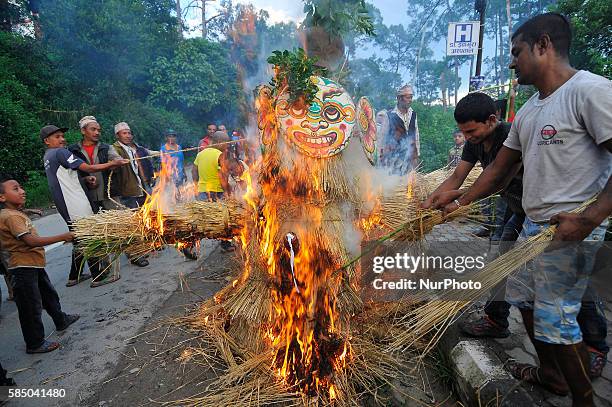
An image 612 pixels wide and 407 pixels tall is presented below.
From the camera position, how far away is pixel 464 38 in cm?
812

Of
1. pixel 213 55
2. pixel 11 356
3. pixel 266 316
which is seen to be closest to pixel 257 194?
pixel 266 316

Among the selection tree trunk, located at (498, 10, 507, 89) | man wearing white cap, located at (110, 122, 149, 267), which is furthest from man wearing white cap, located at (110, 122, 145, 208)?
tree trunk, located at (498, 10, 507, 89)

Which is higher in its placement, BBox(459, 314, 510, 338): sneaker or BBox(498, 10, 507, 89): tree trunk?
BBox(498, 10, 507, 89): tree trunk

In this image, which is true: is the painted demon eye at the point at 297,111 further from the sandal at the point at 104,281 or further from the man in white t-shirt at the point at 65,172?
the sandal at the point at 104,281

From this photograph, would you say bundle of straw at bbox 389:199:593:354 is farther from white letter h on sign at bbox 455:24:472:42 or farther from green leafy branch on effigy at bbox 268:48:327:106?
white letter h on sign at bbox 455:24:472:42

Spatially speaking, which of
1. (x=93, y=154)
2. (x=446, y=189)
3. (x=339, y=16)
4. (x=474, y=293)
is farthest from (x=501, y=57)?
(x=474, y=293)

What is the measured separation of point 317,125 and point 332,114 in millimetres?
157

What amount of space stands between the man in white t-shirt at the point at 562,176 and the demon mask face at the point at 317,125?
3.85 feet

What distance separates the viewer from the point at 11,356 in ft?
11.0

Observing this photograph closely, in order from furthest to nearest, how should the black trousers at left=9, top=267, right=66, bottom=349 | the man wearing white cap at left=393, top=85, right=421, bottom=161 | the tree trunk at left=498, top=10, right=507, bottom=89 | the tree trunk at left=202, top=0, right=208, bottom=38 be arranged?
the tree trunk at left=498, top=10, right=507, bottom=89
the tree trunk at left=202, top=0, right=208, bottom=38
the man wearing white cap at left=393, top=85, right=421, bottom=161
the black trousers at left=9, top=267, right=66, bottom=349

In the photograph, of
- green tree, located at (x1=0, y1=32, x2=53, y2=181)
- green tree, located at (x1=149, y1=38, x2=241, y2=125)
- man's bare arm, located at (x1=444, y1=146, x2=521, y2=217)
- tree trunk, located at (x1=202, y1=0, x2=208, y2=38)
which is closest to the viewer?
man's bare arm, located at (x1=444, y1=146, x2=521, y2=217)

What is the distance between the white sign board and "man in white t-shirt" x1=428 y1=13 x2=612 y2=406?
6.87 metres

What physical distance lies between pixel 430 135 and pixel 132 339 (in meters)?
14.7

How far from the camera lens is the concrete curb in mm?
2160
